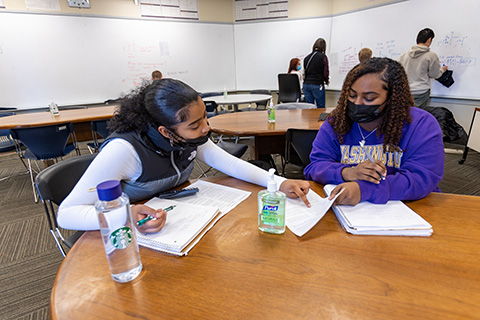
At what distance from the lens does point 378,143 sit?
111cm

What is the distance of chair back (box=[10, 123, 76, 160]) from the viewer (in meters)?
2.38

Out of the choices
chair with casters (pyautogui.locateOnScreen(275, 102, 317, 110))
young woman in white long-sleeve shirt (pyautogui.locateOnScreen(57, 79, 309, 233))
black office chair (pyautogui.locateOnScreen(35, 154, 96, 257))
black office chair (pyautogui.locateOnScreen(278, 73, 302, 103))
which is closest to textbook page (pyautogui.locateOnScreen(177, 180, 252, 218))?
young woman in white long-sleeve shirt (pyautogui.locateOnScreen(57, 79, 309, 233))

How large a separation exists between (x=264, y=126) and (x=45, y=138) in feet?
6.81

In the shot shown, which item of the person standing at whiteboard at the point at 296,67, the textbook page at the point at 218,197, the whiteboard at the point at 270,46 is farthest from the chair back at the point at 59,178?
the whiteboard at the point at 270,46

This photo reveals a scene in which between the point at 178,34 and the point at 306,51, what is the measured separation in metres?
2.68

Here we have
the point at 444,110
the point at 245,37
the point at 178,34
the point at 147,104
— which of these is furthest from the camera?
the point at 245,37

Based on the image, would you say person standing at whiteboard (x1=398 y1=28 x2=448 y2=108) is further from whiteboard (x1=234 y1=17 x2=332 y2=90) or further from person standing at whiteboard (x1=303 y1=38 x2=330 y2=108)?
whiteboard (x1=234 y1=17 x2=332 y2=90)

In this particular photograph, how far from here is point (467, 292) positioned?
0.53 metres

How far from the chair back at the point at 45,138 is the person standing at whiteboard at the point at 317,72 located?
12.4 ft

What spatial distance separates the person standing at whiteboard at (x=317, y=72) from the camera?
449 centimetres

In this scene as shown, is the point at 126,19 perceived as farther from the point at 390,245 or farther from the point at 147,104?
the point at 390,245

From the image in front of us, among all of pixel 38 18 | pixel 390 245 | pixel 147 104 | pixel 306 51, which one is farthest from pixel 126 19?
pixel 390 245

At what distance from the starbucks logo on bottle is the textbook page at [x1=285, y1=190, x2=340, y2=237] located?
0.44 metres

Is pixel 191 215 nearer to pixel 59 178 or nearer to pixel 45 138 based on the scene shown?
pixel 59 178
